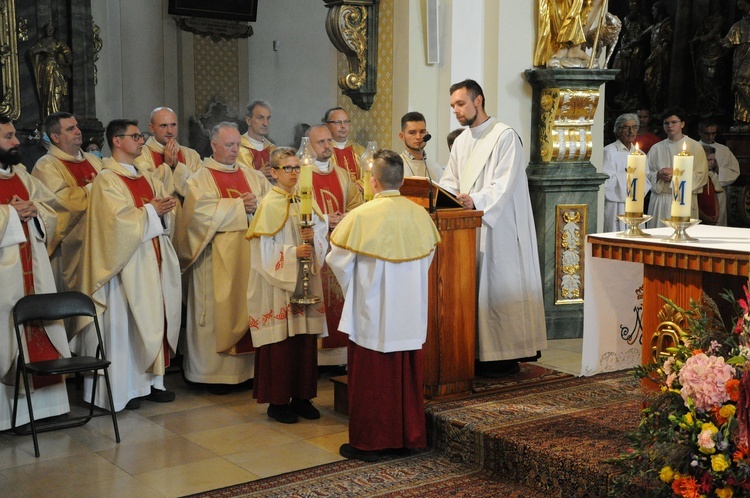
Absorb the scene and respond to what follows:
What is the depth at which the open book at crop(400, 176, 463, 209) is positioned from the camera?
17.4 feet

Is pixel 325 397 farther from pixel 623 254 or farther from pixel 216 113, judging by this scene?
pixel 216 113

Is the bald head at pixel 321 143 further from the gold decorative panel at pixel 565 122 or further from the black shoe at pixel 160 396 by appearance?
the black shoe at pixel 160 396

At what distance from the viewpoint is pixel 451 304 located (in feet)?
16.9

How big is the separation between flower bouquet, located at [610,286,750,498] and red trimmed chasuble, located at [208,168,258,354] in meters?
3.42

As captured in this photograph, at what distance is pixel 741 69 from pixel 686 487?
10.2 metres

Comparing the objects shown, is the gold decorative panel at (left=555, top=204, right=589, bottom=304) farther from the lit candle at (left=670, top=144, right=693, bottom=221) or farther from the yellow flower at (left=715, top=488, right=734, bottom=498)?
the yellow flower at (left=715, top=488, right=734, bottom=498)

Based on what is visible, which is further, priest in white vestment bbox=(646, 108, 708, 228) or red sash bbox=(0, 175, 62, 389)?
priest in white vestment bbox=(646, 108, 708, 228)

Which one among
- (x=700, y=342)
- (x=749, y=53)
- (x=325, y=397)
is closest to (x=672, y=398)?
(x=700, y=342)

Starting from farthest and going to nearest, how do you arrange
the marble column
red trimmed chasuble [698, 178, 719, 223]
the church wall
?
the church wall
red trimmed chasuble [698, 178, 719, 223]
the marble column

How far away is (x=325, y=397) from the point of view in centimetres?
598

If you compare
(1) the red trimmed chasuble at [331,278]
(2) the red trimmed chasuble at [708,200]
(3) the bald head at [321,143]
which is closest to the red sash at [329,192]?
(1) the red trimmed chasuble at [331,278]

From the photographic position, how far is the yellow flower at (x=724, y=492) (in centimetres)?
293

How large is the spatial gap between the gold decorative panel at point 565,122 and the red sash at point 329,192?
172 centimetres

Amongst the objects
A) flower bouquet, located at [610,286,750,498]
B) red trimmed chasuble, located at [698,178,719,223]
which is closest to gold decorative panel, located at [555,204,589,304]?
red trimmed chasuble, located at [698,178,719,223]
